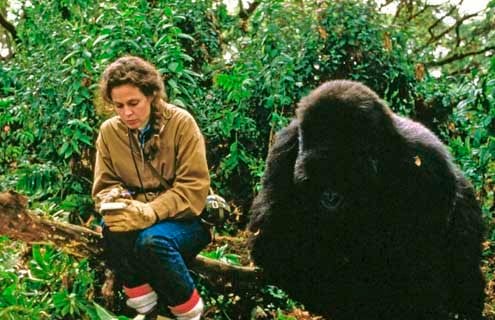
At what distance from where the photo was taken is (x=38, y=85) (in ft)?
14.5

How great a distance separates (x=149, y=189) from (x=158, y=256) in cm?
41

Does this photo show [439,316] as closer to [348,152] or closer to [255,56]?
[348,152]

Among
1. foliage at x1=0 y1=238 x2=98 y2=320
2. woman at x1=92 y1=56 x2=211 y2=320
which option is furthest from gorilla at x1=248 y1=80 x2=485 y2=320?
foliage at x1=0 y1=238 x2=98 y2=320

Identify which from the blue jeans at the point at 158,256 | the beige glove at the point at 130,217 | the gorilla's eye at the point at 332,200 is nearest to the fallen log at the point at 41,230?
the blue jeans at the point at 158,256

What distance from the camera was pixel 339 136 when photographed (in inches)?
115

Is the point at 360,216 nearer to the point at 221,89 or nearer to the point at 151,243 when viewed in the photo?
the point at 151,243

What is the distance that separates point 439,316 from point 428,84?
8.77 ft

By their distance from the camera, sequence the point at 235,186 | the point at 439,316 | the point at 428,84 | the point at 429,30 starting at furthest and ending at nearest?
1. the point at 429,30
2. the point at 428,84
3. the point at 235,186
4. the point at 439,316

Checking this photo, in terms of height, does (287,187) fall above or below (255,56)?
below

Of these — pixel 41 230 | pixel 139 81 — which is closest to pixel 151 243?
pixel 41 230

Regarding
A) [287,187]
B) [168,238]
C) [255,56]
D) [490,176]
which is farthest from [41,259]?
[490,176]

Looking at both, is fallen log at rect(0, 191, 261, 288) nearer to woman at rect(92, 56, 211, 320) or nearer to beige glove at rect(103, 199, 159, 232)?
woman at rect(92, 56, 211, 320)

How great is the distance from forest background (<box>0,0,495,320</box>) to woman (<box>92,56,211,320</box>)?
531mm

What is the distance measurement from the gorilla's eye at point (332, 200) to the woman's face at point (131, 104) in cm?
88
